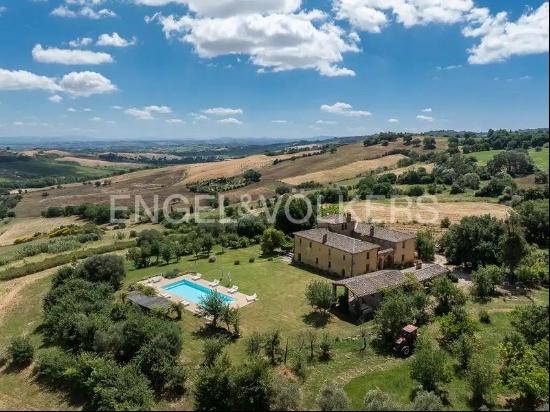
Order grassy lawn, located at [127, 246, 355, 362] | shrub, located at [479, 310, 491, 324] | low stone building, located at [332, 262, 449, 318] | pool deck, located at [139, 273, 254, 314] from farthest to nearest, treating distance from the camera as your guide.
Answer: pool deck, located at [139, 273, 254, 314], low stone building, located at [332, 262, 449, 318], grassy lawn, located at [127, 246, 355, 362], shrub, located at [479, 310, 491, 324]

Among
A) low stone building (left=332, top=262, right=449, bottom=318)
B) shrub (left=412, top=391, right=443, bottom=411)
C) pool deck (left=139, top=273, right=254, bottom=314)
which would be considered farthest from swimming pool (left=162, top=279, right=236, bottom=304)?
shrub (left=412, top=391, right=443, bottom=411)

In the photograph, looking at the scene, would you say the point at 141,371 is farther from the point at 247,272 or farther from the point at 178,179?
the point at 178,179

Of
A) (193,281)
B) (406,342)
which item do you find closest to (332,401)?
(406,342)

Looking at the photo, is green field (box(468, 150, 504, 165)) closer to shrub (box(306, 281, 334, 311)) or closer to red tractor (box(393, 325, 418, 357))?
shrub (box(306, 281, 334, 311))

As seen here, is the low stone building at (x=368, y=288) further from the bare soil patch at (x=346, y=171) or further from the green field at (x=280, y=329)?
the bare soil patch at (x=346, y=171)

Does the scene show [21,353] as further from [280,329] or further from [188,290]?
[280,329]

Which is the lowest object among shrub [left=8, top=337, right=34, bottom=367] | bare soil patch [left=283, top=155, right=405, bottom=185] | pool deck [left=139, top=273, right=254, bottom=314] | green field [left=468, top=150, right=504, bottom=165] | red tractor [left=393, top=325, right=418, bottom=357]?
shrub [left=8, top=337, right=34, bottom=367]
